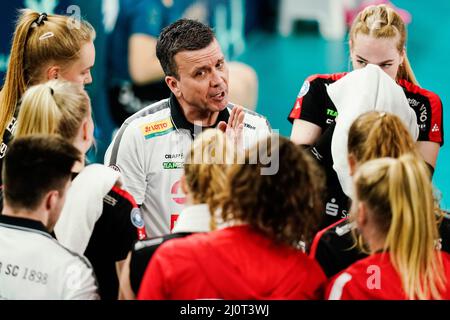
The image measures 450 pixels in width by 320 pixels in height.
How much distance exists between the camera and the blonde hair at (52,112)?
2.86 m

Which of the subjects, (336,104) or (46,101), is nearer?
(46,101)

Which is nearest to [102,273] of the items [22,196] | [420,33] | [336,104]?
[22,196]

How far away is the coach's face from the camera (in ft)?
12.1

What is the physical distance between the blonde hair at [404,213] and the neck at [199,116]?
4.36ft

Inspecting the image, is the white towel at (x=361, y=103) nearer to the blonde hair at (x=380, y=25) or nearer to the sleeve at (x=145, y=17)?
the blonde hair at (x=380, y=25)

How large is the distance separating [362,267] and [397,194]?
0.25 meters

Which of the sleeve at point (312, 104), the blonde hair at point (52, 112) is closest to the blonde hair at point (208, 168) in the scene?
the blonde hair at point (52, 112)

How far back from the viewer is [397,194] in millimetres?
2479

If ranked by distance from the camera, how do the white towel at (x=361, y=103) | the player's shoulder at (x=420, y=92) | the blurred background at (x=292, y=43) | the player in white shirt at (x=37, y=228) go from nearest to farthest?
the player in white shirt at (x=37, y=228), the white towel at (x=361, y=103), the player's shoulder at (x=420, y=92), the blurred background at (x=292, y=43)

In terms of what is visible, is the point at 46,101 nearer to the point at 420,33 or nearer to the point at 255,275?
the point at 255,275

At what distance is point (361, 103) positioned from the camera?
3.33 metres

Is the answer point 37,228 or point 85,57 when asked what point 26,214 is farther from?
point 85,57

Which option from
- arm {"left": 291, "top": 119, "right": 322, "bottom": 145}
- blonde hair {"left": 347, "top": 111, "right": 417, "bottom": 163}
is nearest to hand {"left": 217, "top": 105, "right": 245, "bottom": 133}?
arm {"left": 291, "top": 119, "right": 322, "bottom": 145}

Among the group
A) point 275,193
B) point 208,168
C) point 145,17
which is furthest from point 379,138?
point 145,17
